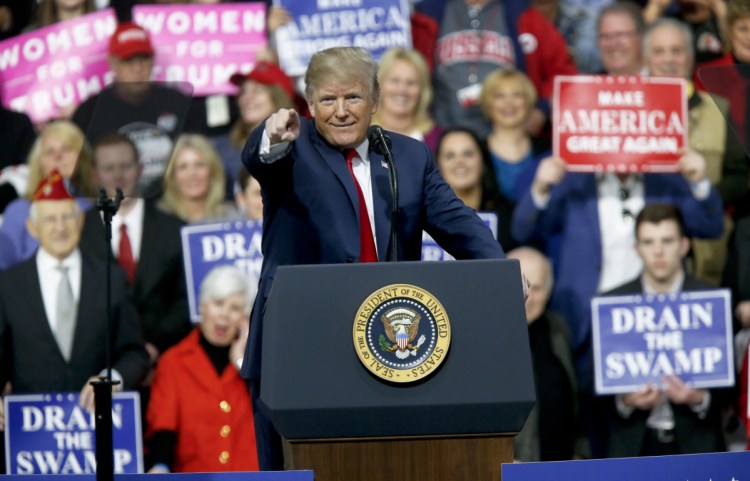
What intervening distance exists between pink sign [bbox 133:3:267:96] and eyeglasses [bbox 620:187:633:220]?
1.91 meters

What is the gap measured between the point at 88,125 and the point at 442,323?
4.05 m

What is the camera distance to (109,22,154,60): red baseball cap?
22.5 ft

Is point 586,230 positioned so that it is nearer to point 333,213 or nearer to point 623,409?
point 623,409

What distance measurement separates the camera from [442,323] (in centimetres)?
307

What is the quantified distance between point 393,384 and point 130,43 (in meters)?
4.17

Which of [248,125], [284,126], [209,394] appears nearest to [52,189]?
[248,125]

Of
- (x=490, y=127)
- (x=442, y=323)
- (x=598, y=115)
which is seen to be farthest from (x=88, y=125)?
(x=442, y=323)

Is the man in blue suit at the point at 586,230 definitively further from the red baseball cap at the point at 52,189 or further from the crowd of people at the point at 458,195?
the red baseball cap at the point at 52,189

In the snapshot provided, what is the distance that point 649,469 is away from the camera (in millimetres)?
3406

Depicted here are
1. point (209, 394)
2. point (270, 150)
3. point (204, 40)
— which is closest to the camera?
point (270, 150)

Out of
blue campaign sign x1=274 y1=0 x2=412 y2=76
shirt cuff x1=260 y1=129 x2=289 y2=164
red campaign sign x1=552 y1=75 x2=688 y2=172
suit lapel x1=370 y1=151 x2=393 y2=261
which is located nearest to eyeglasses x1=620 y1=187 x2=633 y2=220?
red campaign sign x1=552 y1=75 x2=688 y2=172

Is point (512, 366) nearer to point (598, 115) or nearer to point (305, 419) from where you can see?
point (305, 419)

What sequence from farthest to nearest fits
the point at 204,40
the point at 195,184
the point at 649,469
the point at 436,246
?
the point at 204,40
the point at 195,184
the point at 436,246
the point at 649,469

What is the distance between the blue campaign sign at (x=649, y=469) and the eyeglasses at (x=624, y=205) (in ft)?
11.0
